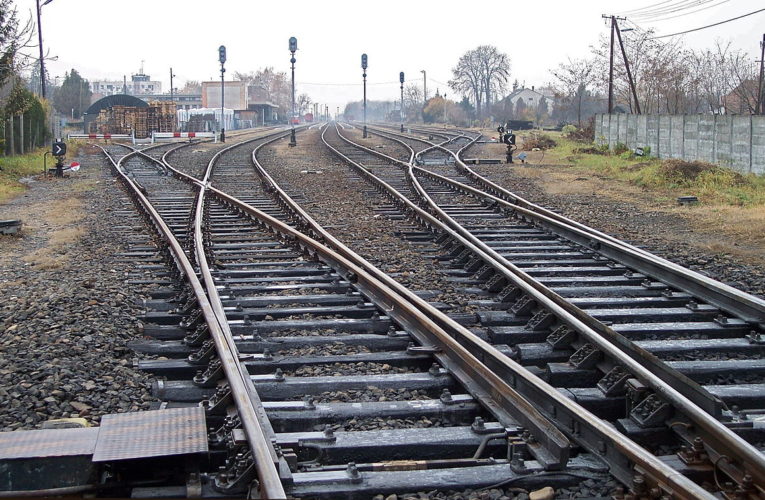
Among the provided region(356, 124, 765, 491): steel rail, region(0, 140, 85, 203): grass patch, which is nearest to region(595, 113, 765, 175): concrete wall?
region(356, 124, 765, 491): steel rail

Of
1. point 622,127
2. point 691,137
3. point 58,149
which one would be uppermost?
point 622,127

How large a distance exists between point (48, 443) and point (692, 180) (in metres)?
15.3

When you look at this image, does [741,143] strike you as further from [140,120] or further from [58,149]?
[140,120]

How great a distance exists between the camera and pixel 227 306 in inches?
265

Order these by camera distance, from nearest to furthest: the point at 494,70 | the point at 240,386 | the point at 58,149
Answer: the point at 240,386 < the point at 58,149 < the point at 494,70

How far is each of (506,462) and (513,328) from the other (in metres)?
2.26

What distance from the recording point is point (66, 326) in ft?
20.6

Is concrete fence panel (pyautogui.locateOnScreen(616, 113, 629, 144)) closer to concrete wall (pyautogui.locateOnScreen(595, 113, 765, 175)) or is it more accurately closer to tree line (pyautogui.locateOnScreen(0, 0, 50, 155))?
concrete wall (pyautogui.locateOnScreen(595, 113, 765, 175))

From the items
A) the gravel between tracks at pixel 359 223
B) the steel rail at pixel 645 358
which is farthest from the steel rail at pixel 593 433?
the gravel between tracks at pixel 359 223

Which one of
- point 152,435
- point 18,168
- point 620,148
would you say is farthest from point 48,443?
point 620,148

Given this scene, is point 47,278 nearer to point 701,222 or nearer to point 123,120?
point 701,222

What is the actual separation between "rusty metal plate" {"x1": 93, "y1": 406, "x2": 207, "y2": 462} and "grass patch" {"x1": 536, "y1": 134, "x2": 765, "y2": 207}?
38.9ft

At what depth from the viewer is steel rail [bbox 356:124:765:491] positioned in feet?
11.8

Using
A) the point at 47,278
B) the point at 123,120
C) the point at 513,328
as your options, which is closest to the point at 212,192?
the point at 47,278
